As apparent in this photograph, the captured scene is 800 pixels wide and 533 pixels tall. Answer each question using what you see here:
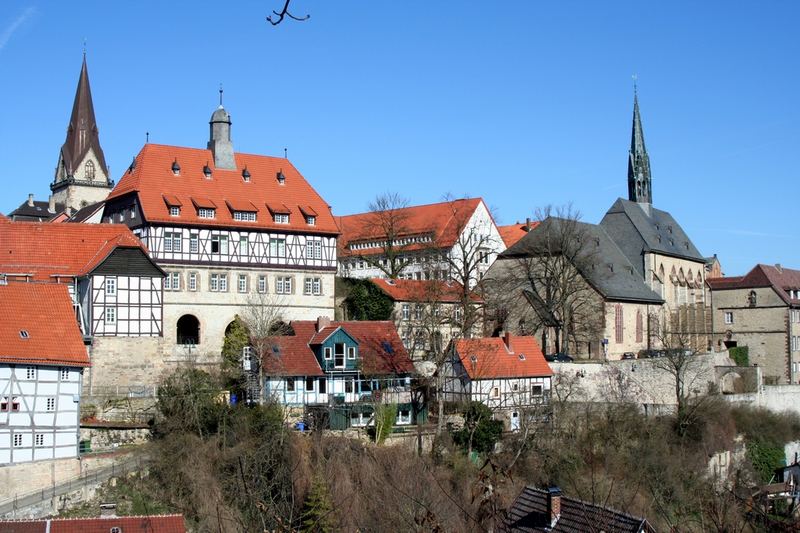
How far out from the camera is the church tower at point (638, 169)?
68.6m

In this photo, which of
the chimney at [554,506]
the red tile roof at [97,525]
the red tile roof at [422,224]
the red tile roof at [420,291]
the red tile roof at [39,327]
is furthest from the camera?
the red tile roof at [422,224]

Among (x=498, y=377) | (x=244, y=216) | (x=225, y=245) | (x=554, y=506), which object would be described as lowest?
(x=554, y=506)

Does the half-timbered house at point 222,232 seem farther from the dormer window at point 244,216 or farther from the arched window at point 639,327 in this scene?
the arched window at point 639,327

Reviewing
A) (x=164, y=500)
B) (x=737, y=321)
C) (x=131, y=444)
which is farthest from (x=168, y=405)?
(x=737, y=321)

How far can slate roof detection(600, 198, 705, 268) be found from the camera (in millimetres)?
60844

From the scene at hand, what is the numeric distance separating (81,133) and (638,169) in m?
45.1

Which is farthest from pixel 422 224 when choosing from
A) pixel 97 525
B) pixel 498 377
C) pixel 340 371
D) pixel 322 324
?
pixel 97 525

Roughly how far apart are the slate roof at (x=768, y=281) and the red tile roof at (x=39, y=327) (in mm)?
40944

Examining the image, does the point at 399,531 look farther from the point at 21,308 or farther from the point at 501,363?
the point at 501,363

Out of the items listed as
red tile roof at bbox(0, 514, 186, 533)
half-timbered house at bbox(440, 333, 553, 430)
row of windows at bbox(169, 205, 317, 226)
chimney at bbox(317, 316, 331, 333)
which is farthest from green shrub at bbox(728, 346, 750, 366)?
red tile roof at bbox(0, 514, 186, 533)

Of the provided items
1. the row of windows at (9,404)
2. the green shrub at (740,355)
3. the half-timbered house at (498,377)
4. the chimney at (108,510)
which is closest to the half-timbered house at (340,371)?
the half-timbered house at (498,377)

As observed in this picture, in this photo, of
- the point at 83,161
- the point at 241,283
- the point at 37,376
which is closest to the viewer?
the point at 37,376

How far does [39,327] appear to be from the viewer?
32.1m

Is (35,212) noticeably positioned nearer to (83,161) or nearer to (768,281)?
→ (83,161)
